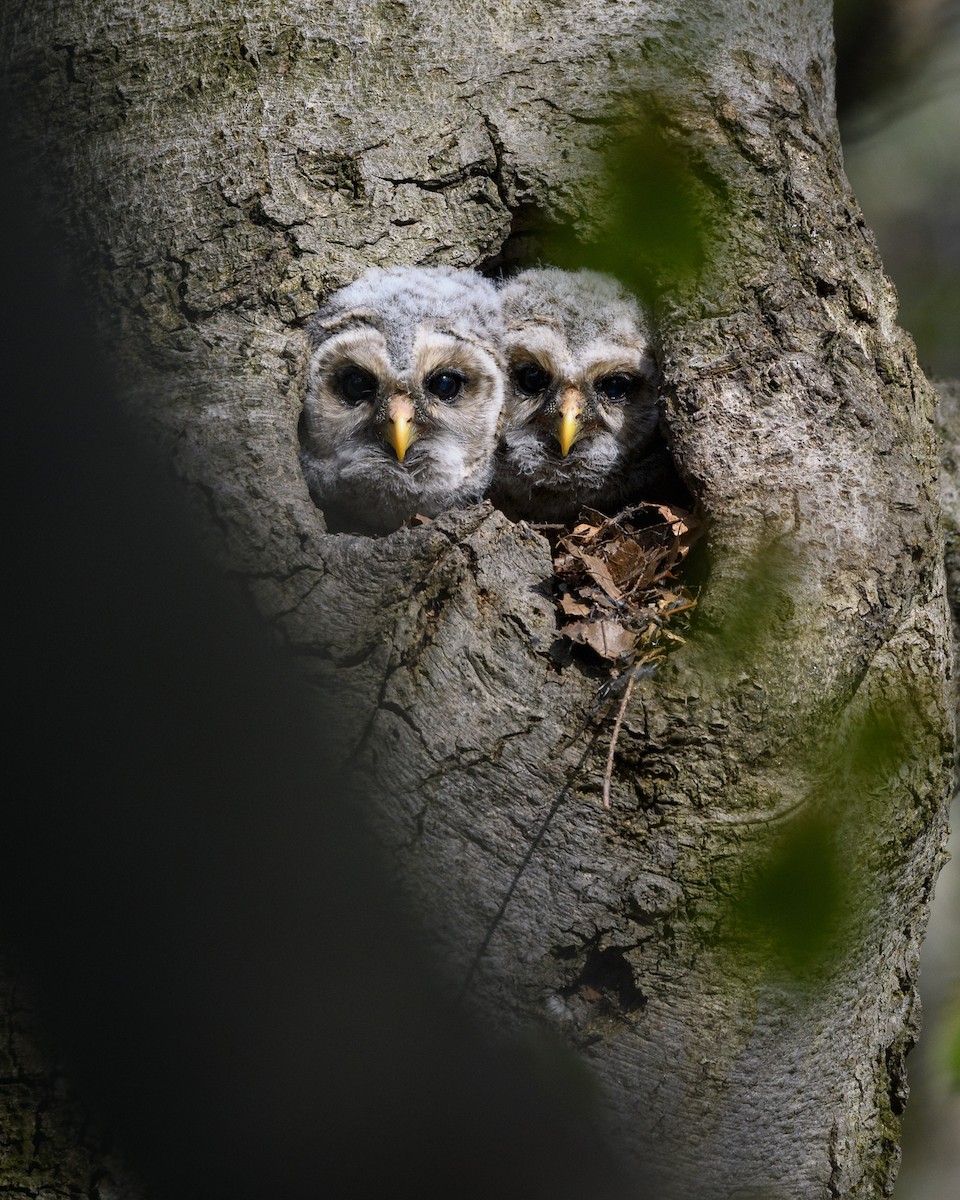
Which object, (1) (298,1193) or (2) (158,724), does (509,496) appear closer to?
(2) (158,724)

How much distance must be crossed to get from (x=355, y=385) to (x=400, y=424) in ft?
0.78

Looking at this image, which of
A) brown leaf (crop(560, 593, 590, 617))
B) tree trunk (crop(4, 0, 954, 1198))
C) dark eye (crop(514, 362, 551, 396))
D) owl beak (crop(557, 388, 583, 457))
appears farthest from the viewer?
dark eye (crop(514, 362, 551, 396))

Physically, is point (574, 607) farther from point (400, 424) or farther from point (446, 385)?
point (446, 385)

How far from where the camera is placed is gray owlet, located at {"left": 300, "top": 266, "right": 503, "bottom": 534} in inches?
126

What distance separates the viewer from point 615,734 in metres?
2.13

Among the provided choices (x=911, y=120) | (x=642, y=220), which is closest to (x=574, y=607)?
(x=642, y=220)

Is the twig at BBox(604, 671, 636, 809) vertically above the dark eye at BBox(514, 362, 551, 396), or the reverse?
the dark eye at BBox(514, 362, 551, 396)

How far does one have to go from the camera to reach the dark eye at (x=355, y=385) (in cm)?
330

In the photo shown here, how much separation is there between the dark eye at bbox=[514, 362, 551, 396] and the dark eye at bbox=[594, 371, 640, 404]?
0.60 ft

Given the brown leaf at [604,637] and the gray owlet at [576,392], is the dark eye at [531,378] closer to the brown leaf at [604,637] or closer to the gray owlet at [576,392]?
the gray owlet at [576,392]

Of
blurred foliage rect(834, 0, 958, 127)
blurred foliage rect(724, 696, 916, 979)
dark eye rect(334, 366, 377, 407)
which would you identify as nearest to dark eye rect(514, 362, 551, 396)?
dark eye rect(334, 366, 377, 407)

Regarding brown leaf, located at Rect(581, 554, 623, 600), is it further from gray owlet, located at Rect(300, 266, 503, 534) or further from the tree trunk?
gray owlet, located at Rect(300, 266, 503, 534)

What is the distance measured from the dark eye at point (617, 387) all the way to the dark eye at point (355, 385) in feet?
2.33

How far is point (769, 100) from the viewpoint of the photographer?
295cm
